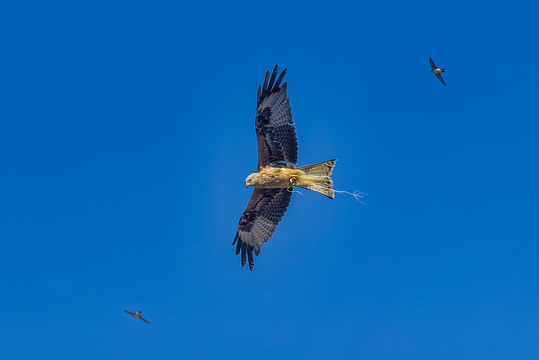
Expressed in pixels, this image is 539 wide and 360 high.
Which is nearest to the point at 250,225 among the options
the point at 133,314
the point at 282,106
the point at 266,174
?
the point at 266,174

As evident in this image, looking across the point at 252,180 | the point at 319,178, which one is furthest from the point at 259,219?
the point at 319,178

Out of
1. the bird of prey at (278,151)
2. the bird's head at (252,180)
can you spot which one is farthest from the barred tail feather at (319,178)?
the bird's head at (252,180)

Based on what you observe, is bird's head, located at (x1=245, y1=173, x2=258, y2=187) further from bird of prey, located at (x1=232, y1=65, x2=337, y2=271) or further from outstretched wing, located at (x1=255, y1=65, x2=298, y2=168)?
outstretched wing, located at (x1=255, y1=65, x2=298, y2=168)

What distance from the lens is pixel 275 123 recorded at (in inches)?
661

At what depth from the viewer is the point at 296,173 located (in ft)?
55.1

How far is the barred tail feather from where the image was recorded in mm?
16625

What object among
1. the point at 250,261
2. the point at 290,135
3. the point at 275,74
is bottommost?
the point at 250,261

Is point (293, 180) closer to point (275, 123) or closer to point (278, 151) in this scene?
point (278, 151)

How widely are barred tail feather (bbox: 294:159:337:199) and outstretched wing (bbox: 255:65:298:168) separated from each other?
17.7 inches

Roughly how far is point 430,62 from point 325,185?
676 cm

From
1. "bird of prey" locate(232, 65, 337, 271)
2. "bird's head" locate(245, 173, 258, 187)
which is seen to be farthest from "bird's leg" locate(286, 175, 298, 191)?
"bird's head" locate(245, 173, 258, 187)

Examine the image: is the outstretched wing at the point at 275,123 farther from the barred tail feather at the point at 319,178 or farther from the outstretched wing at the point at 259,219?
the outstretched wing at the point at 259,219

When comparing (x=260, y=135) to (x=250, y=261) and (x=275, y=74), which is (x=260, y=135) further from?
(x=250, y=261)

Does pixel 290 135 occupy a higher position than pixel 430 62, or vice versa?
pixel 430 62
